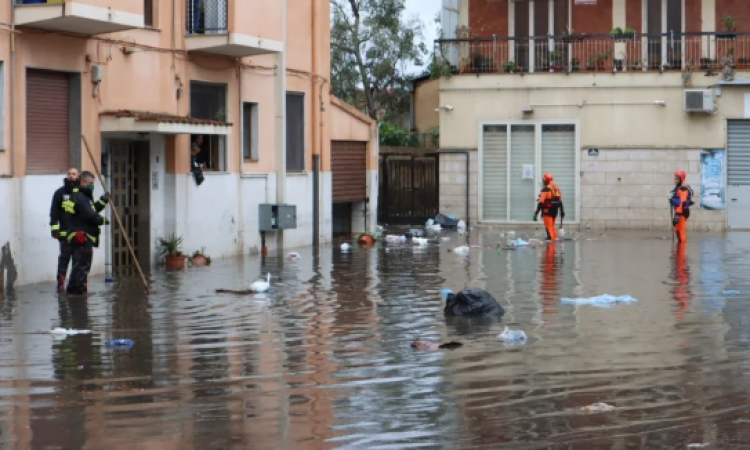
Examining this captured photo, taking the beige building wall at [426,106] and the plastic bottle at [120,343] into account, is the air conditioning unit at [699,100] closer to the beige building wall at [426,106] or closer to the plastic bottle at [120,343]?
the beige building wall at [426,106]

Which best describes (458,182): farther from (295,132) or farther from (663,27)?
(295,132)

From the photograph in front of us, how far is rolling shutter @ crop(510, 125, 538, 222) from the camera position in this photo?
111 ft

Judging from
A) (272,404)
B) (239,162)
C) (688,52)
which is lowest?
(272,404)

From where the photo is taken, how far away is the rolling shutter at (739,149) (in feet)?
107

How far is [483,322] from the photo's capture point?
44.8 ft

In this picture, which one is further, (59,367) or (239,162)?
(239,162)

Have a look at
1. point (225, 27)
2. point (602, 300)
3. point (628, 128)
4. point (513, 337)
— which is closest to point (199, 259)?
point (225, 27)

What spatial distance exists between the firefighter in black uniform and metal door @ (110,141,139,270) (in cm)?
354

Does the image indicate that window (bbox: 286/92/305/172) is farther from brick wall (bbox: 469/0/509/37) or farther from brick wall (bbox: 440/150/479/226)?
brick wall (bbox: 469/0/509/37)

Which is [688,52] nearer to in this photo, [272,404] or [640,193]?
[640,193]

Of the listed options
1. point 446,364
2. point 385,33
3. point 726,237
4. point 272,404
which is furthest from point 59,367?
point 385,33

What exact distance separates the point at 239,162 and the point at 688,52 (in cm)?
1505

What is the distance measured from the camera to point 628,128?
33156 millimetres

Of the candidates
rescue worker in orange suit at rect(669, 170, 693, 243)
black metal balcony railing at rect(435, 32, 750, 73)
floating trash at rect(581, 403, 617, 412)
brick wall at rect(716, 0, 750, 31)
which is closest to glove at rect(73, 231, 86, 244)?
floating trash at rect(581, 403, 617, 412)
